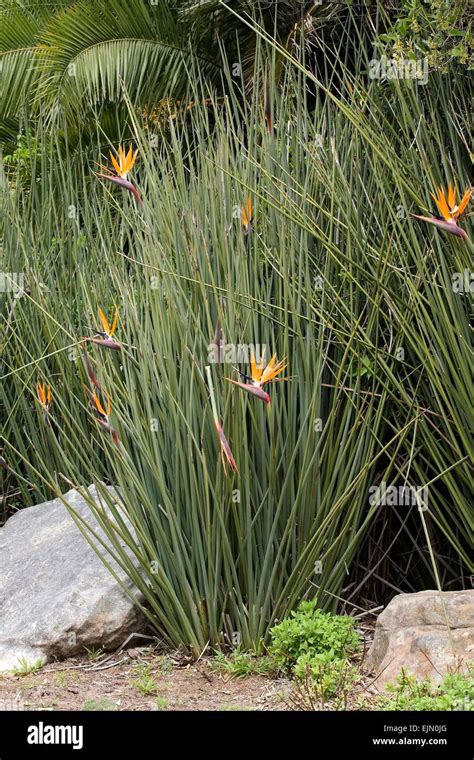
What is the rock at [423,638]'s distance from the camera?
2842 mm

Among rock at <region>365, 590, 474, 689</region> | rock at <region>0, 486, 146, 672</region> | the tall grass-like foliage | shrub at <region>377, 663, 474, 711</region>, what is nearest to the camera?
shrub at <region>377, 663, 474, 711</region>

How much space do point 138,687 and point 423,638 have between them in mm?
980

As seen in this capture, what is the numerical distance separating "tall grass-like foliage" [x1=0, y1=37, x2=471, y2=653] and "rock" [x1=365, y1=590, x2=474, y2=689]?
27 centimetres

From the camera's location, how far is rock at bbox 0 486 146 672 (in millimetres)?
3398

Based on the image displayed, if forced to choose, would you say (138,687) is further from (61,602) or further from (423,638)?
(423,638)

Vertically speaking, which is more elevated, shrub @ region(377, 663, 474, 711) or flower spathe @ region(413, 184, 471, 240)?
flower spathe @ region(413, 184, 471, 240)

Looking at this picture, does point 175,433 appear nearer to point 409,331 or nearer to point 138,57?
point 409,331

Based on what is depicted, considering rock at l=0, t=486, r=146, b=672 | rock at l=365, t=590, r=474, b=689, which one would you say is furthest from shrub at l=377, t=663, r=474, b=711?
rock at l=0, t=486, r=146, b=672

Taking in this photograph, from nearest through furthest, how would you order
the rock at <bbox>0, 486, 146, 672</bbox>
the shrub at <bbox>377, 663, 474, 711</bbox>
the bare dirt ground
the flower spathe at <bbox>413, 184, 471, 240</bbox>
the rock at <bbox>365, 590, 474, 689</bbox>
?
the shrub at <bbox>377, 663, 474, 711</bbox> → the flower spathe at <bbox>413, 184, 471, 240</bbox> → the rock at <bbox>365, 590, 474, 689</bbox> → the bare dirt ground → the rock at <bbox>0, 486, 146, 672</bbox>

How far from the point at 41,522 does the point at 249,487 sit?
144cm

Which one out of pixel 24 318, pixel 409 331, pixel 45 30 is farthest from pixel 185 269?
pixel 45 30

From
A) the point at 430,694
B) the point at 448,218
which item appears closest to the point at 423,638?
the point at 430,694

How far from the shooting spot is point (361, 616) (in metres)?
3.53

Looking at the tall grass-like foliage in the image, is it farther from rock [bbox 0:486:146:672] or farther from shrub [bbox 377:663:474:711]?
shrub [bbox 377:663:474:711]
